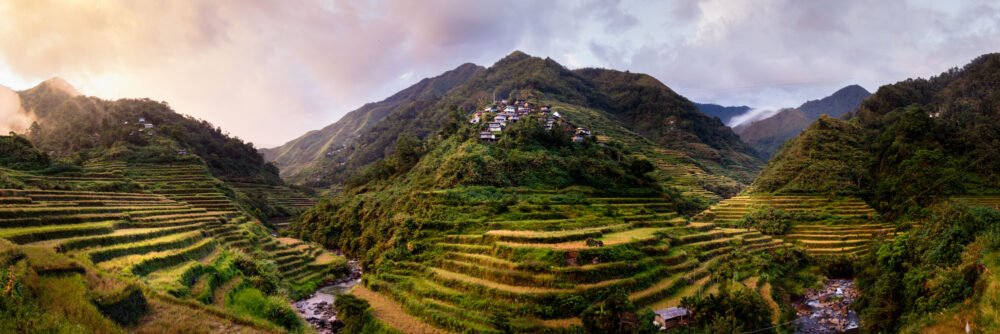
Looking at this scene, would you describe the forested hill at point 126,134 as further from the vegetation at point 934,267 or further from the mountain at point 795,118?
the mountain at point 795,118

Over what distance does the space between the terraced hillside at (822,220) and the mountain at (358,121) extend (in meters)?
122

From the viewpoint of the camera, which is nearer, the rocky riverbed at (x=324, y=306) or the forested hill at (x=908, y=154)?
the rocky riverbed at (x=324, y=306)

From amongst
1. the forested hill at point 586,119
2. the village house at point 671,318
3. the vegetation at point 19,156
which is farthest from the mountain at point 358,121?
the village house at point 671,318

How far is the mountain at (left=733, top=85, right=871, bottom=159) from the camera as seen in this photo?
133125 millimetres

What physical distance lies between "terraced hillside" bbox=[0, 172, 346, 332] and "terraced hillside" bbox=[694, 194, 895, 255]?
36.9 metres

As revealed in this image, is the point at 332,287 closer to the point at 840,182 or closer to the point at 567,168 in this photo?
the point at 567,168

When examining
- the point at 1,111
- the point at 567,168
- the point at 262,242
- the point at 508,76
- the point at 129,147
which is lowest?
the point at 262,242

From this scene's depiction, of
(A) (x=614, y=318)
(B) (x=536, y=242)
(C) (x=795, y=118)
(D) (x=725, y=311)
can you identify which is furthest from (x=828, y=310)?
(C) (x=795, y=118)

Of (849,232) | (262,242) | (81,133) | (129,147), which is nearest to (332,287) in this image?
(262,242)

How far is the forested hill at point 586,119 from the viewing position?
2924 inches

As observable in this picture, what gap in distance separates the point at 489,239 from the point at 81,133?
205 ft

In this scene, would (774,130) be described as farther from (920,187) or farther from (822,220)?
(822,220)

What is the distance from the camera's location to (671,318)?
679 inches

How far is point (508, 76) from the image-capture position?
363 ft
